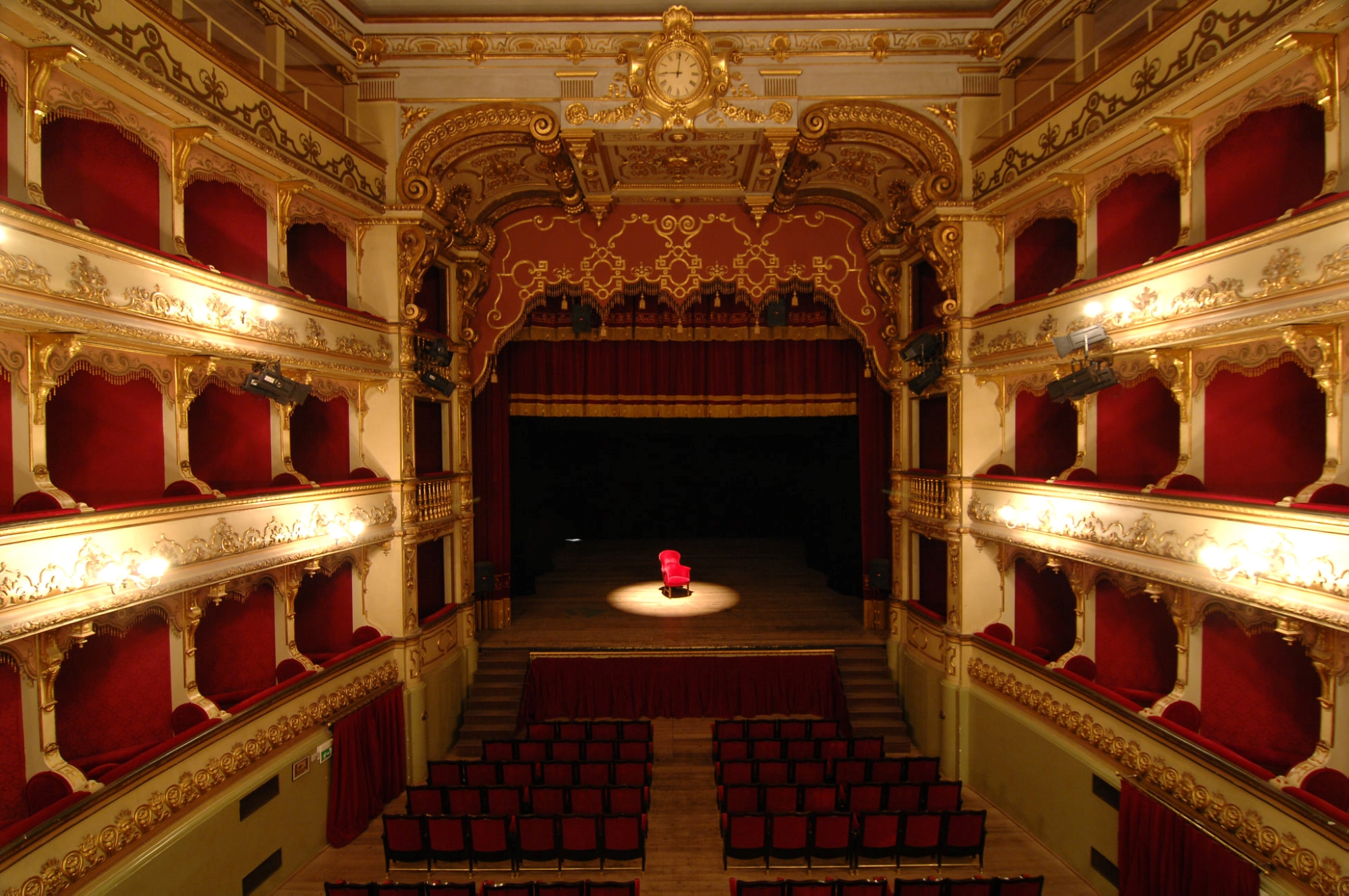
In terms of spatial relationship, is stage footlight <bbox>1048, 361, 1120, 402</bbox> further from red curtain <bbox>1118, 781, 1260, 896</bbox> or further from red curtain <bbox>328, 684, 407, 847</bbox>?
red curtain <bbox>328, 684, 407, 847</bbox>

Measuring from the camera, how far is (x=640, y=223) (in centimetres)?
1126

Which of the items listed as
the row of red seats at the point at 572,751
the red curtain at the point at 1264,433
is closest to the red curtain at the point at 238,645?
the row of red seats at the point at 572,751

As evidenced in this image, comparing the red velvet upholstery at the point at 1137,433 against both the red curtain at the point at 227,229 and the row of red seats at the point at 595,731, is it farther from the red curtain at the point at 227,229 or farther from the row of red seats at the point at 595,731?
the red curtain at the point at 227,229

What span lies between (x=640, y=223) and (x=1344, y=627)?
9.78 metres

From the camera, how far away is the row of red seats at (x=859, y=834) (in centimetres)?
712

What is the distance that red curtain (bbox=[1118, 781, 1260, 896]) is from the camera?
5254 mm

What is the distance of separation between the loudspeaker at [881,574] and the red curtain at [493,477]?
21.2 feet

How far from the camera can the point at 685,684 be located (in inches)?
433

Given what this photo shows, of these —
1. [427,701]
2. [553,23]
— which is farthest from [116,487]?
[553,23]

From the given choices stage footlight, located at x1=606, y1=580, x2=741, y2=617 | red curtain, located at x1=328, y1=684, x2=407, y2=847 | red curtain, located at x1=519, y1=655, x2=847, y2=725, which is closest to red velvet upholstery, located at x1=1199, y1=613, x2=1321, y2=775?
red curtain, located at x1=519, y1=655, x2=847, y2=725

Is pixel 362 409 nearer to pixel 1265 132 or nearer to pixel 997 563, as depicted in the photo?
pixel 997 563

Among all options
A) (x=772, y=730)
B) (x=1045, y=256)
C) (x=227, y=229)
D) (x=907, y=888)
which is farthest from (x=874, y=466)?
(x=227, y=229)

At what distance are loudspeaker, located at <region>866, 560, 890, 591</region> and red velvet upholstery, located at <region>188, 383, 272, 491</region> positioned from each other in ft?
29.5

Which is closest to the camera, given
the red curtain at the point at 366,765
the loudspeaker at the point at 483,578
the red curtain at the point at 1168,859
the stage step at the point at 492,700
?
the red curtain at the point at 1168,859
